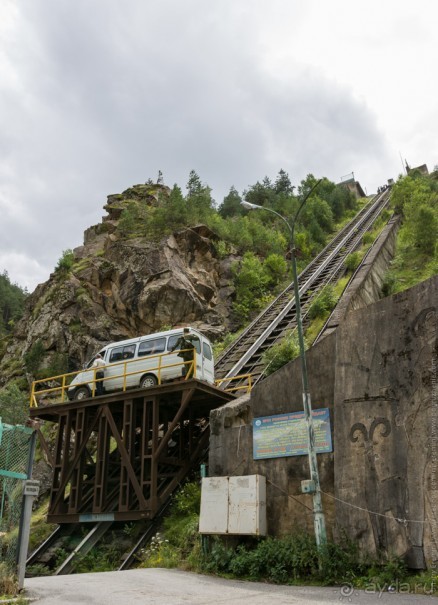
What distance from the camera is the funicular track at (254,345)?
14953 mm

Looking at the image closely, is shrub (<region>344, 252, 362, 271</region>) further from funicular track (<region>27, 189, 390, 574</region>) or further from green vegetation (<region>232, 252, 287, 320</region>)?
green vegetation (<region>232, 252, 287, 320</region>)

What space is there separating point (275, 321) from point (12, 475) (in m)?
19.5

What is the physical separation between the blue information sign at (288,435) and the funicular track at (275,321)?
19.0ft

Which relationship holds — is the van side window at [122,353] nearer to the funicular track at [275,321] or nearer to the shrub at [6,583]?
the funicular track at [275,321]

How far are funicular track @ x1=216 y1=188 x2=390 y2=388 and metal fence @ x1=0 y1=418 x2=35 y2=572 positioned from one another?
418 inches

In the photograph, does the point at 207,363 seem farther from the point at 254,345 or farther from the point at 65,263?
the point at 65,263

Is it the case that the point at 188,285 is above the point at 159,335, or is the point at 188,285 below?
above

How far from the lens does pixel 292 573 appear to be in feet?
33.7

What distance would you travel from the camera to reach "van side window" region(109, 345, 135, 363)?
714 inches

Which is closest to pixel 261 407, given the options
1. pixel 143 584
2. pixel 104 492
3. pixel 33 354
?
pixel 143 584

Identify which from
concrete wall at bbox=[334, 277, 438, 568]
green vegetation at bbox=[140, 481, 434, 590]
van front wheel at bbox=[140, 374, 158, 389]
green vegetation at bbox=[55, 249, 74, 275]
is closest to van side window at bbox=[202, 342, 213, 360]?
van front wheel at bbox=[140, 374, 158, 389]

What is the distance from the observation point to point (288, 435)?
488 inches

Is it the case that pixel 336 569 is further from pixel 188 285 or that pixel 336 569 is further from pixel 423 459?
pixel 188 285

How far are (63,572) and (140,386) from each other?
5763mm
